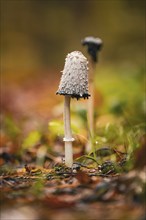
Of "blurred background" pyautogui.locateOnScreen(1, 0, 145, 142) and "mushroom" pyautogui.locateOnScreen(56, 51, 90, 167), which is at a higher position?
"blurred background" pyautogui.locateOnScreen(1, 0, 145, 142)

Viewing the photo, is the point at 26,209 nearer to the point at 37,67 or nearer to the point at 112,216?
the point at 112,216

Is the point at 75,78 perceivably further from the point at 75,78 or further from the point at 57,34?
the point at 57,34

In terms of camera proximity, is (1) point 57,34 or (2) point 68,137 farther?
(1) point 57,34

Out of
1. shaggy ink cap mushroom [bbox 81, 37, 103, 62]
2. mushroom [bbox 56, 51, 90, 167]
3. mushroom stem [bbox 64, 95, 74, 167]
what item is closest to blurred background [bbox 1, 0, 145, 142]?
shaggy ink cap mushroom [bbox 81, 37, 103, 62]

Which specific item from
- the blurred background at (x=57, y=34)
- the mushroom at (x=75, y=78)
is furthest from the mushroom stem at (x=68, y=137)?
the blurred background at (x=57, y=34)

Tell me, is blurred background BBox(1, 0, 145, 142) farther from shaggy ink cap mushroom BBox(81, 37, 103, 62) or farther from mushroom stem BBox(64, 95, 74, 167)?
mushroom stem BBox(64, 95, 74, 167)


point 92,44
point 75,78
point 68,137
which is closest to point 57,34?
point 92,44

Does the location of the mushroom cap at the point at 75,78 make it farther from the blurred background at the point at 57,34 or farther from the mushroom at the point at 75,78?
the blurred background at the point at 57,34

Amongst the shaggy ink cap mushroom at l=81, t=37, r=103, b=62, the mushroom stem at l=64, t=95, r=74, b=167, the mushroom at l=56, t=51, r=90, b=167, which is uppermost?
the shaggy ink cap mushroom at l=81, t=37, r=103, b=62
